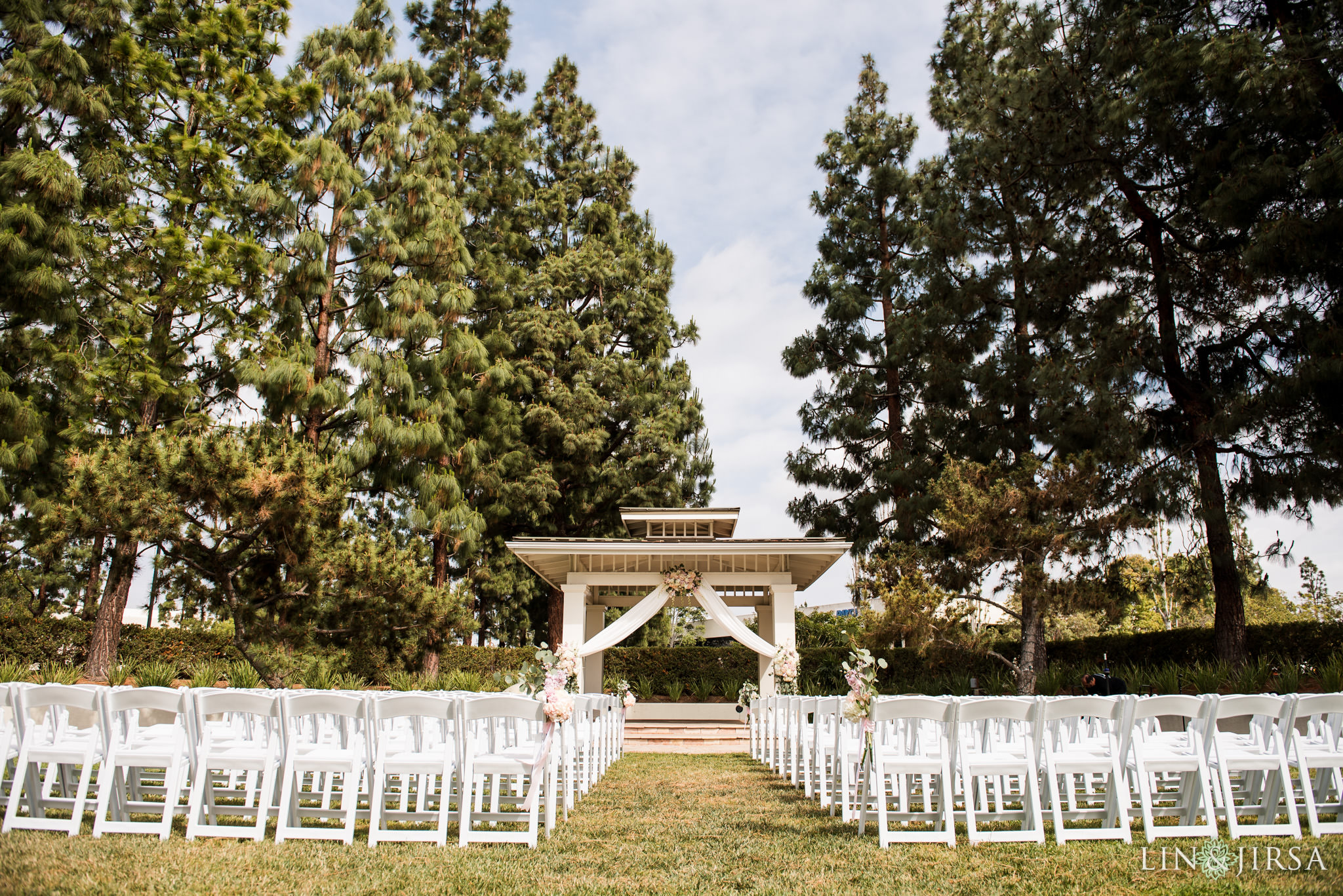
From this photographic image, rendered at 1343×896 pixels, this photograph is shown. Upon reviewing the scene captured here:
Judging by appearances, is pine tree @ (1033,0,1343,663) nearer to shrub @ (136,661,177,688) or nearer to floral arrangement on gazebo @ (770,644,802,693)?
floral arrangement on gazebo @ (770,644,802,693)

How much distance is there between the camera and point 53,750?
487 centimetres

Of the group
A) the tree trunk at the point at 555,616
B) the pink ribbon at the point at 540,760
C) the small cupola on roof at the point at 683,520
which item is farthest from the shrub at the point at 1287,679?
the tree trunk at the point at 555,616

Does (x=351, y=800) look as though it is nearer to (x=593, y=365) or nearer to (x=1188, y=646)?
(x=1188, y=646)

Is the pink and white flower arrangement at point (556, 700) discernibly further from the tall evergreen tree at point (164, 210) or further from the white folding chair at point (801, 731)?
the tall evergreen tree at point (164, 210)

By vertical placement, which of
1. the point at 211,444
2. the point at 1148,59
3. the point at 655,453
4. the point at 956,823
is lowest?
the point at 956,823

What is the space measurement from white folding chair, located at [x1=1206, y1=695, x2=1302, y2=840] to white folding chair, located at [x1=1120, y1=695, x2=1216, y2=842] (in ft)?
0.25

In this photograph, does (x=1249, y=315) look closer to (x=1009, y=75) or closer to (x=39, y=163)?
(x=1009, y=75)

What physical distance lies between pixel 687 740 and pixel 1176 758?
922 cm

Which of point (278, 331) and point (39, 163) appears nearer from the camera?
point (39, 163)

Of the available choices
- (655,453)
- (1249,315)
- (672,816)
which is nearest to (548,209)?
(655,453)

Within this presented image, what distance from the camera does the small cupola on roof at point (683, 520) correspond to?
16.0 m

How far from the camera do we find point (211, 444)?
1110 centimetres

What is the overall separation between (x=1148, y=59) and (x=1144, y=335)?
4.05 metres

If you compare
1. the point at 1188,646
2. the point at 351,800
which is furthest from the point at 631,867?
the point at 1188,646
